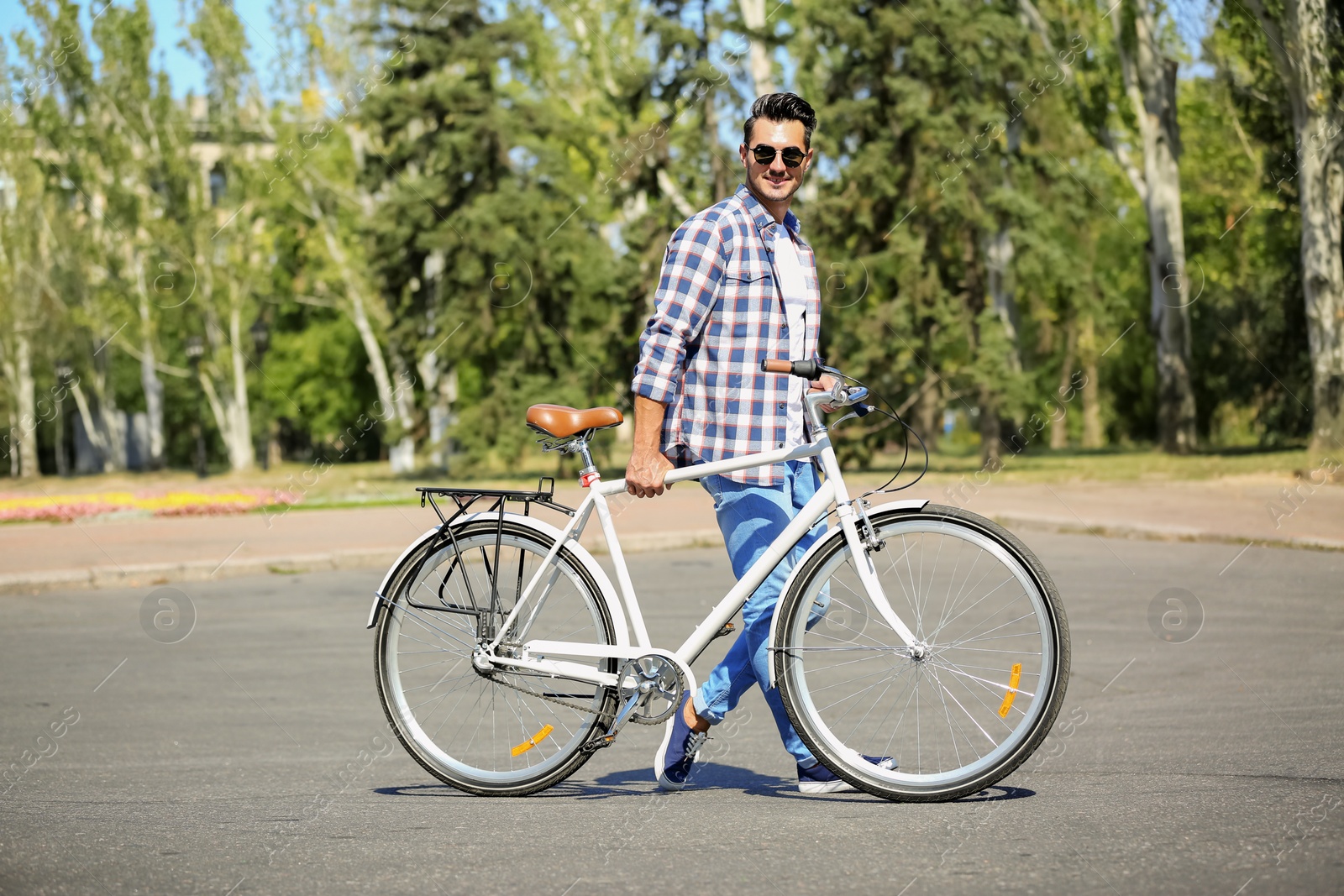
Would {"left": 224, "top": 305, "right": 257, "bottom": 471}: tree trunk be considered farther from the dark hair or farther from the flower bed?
the dark hair

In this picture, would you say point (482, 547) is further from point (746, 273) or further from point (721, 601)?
point (746, 273)

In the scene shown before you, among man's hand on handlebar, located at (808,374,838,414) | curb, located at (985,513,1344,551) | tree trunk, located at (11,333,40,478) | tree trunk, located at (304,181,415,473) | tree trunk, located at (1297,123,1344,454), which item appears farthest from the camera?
tree trunk, located at (11,333,40,478)

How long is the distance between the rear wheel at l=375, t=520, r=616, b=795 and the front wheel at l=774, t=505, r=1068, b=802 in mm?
670

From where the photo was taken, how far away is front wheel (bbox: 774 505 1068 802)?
4.36 meters

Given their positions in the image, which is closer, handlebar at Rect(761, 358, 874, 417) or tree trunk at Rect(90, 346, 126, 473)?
handlebar at Rect(761, 358, 874, 417)

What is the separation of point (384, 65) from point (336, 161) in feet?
37.5

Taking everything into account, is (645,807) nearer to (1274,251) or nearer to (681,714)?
(681,714)

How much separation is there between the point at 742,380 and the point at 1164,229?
30013 mm

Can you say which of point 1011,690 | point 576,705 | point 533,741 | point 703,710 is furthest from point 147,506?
point 1011,690

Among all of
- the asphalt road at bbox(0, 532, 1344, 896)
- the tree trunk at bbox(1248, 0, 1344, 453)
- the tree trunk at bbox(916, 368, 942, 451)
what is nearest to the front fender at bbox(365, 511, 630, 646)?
the asphalt road at bbox(0, 532, 1344, 896)

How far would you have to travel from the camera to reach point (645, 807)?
4586 millimetres

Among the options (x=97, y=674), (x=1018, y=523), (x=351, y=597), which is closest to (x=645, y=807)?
(x=97, y=674)

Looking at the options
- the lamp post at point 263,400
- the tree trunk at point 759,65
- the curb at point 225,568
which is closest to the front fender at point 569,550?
the curb at point 225,568

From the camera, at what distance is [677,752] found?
16.1ft
